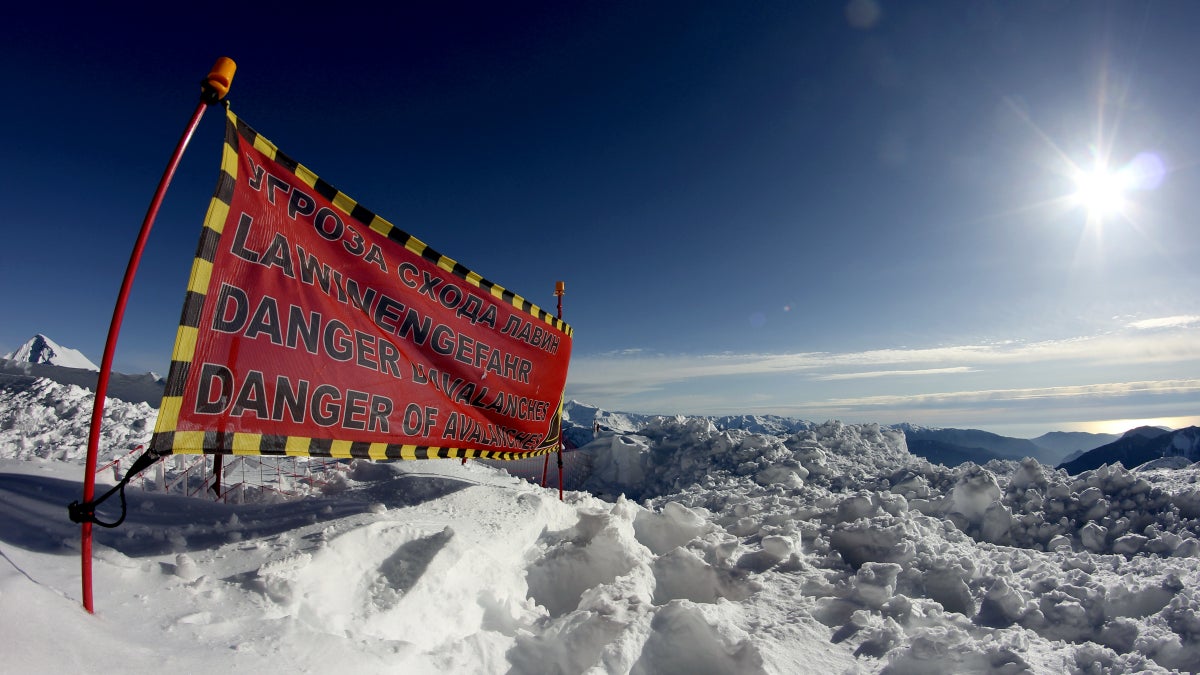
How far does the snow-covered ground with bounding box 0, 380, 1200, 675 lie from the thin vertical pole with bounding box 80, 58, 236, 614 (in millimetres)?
269

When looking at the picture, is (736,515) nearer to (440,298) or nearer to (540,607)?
(540,607)

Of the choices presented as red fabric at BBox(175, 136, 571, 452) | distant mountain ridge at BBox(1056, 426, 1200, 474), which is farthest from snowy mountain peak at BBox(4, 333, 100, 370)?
distant mountain ridge at BBox(1056, 426, 1200, 474)

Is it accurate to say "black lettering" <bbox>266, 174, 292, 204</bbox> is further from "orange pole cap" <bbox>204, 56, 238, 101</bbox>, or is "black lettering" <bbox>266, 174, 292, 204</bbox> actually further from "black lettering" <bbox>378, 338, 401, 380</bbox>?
"black lettering" <bbox>378, 338, 401, 380</bbox>

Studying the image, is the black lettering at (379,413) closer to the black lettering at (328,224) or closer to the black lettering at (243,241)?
the black lettering at (328,224)

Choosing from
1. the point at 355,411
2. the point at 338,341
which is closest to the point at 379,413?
the point at 355,411

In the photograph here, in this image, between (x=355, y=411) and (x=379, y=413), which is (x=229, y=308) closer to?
(x=355, y=411)

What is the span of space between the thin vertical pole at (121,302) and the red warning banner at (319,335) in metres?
0.53

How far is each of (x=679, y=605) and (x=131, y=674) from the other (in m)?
3.60

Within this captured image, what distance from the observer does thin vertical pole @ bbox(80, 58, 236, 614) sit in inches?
109

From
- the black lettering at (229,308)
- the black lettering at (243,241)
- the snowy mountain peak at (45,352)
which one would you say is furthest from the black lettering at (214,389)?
the snowy mountain peak at (45,352)

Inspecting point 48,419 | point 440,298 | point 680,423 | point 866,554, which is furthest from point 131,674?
point 680,423

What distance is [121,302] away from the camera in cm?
284

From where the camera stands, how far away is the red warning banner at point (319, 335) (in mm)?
3672

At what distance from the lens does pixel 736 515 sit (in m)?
9.52
